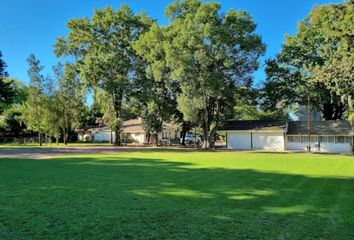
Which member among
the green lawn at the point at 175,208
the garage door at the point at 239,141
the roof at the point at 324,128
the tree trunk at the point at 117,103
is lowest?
the green lawn at the point at 175,208

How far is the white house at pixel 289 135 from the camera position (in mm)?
39875

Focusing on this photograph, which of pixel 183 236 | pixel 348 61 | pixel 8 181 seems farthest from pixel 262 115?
pixel 183 236

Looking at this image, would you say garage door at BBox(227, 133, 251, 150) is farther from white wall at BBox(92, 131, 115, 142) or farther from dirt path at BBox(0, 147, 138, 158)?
white wall at BBox(92, 131, 115, 142)

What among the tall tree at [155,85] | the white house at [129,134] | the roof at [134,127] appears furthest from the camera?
the roof at [134,127]

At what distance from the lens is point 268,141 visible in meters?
44.2

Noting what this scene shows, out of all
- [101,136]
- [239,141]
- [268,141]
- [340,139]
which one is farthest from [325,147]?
[101,136]

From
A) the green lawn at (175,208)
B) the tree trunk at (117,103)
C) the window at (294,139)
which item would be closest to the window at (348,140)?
the window at (294,139)

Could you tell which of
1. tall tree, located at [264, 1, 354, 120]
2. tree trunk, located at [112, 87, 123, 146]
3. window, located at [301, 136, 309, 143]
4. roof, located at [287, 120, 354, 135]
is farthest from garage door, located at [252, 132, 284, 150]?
tree trunk, located at [112, 87, 123, 146]

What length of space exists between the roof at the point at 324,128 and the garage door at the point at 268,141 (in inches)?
61.4

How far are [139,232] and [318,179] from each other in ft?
32.5

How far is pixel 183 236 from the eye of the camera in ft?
19.7

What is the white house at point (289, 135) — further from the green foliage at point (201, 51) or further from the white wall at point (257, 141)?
the green foliage at point (201, 51)

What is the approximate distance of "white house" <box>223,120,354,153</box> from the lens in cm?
3988

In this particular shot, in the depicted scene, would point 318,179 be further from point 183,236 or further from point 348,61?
point 183,236
